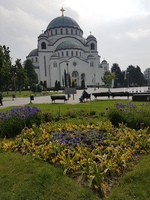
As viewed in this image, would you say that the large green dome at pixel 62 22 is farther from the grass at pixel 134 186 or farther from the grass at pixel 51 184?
the grass at pixel 134 186

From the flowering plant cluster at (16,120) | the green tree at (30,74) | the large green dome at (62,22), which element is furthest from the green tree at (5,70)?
the large green dome at (62,22)

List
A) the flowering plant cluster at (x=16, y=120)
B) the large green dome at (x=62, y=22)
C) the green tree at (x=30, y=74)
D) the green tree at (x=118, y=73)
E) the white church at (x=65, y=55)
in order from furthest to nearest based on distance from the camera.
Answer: the green tree at (x=118, y=73) < the large green dome at (x=62, y=22) < the white church at (x=65, y=55) < the green tree at (x=30, y=74) < the flowering plant cluster at (x=16, y=120)

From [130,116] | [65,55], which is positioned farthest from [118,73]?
[130,116]

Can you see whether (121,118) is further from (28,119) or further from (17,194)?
(17,194)

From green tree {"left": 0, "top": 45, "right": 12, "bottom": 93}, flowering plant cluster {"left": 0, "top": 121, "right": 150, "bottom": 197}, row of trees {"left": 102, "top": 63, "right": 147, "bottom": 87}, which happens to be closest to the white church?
row of trees {"left": 102, "top": 63, "right": 147, "bottom": 87}

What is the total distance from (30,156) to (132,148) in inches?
100

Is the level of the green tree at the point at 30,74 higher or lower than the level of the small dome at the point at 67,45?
lower

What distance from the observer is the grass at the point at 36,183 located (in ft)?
10.5

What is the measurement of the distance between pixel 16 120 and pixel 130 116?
13.6 ft

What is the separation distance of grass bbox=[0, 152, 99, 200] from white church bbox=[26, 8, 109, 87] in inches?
2715

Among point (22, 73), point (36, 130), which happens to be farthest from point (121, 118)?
point (22, 73)

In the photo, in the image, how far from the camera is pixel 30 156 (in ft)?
15.4

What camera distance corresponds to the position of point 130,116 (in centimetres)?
709

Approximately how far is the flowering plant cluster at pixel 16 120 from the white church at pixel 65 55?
6574 cm
